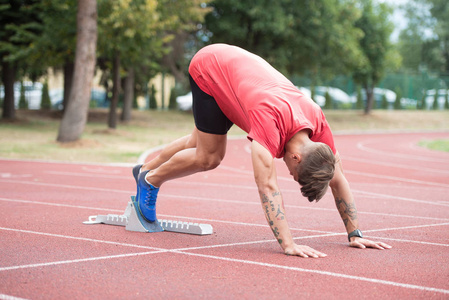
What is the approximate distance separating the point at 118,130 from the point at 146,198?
16.4 metres

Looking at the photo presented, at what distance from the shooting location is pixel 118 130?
845 inches

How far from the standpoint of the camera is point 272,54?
95.2 ft

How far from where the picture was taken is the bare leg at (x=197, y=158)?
5.03 meters

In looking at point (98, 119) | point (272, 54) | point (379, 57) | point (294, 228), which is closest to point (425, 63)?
point (379, 57)

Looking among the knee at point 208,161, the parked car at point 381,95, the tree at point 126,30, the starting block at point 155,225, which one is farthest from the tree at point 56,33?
the parked car at point 381,95

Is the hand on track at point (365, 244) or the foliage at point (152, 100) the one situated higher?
the hand on track at point (365, 244)

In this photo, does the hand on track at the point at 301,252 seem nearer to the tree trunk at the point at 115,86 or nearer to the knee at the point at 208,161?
the knee at the point at 208,161

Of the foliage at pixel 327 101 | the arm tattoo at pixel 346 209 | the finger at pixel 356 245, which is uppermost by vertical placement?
the arm tattoo at pixel 346 209

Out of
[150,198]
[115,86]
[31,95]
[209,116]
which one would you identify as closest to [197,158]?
[209,116]

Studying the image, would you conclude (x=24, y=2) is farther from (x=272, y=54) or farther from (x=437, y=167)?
(x=437, y=167)

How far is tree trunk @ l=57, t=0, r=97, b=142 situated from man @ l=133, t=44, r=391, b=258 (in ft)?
37.2

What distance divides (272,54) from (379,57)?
319 inches

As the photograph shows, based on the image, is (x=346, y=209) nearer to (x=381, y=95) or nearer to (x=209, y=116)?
(x=209, y=116)

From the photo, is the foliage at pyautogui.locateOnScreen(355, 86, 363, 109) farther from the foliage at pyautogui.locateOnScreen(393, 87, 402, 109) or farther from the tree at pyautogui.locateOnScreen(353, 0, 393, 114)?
the tree at pyautogui.locateOnScreen(353, 0, 393, 114)
